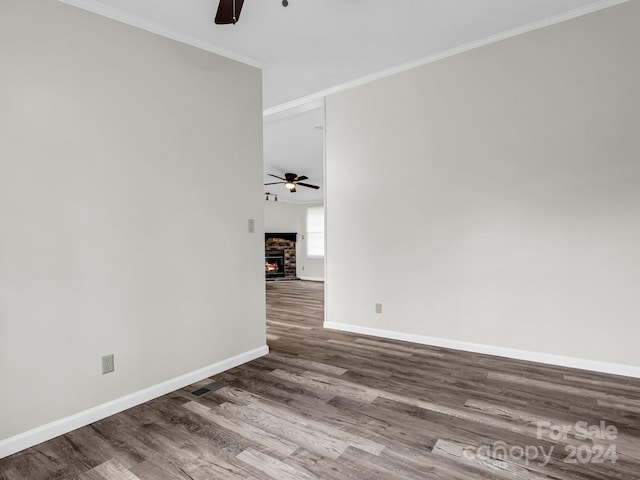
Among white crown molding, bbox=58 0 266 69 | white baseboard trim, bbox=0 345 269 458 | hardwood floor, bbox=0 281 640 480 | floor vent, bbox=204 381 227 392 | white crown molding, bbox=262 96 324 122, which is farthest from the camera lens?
white crown molding, bbox=262 96 324 122

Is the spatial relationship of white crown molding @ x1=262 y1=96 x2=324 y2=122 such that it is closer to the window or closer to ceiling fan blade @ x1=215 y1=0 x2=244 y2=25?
ceiling fan blade @ x1=215 y1=0 x2=244 y2=25

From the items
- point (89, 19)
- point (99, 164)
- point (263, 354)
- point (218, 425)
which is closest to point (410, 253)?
point (263, 354)

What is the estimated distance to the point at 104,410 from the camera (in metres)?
2.35

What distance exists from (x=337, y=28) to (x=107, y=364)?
2897 millimetres

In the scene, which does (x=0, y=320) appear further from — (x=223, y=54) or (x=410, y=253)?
(x=410, y=253)

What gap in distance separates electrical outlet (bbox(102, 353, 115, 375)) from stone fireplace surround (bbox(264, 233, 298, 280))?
8.56 metres

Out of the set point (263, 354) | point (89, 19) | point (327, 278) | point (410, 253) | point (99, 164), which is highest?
point (89, 19)

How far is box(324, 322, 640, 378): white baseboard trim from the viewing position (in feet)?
9.39

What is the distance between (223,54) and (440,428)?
3.18 meters

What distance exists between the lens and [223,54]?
10.3 feet

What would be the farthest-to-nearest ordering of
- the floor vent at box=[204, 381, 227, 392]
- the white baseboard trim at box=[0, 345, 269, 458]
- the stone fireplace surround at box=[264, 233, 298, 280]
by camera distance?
the stone fireplace surround at box=[264, 233, 298, 280], the floor vent at box=[204, 381, 227, 392], the white baseboard trim at box=[0, 345, 269, 458]

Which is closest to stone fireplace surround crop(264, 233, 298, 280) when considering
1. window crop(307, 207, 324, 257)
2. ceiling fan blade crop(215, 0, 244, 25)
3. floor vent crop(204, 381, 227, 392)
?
window crop(307, 207, 324, 257)

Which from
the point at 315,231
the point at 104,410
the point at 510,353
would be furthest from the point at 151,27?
the point at 315,231

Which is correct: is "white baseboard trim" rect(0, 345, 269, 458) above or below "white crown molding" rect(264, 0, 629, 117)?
below
